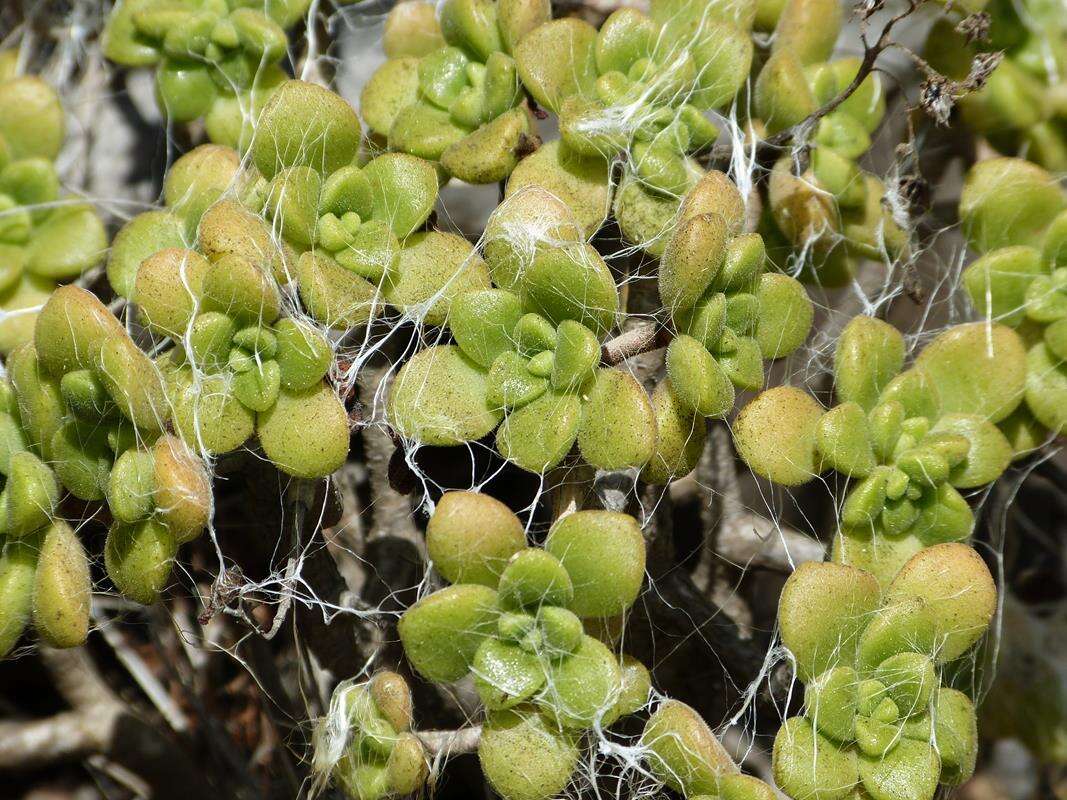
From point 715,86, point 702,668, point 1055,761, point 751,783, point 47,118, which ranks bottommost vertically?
point 1055,761

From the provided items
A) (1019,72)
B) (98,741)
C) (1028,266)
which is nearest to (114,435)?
(98,741)

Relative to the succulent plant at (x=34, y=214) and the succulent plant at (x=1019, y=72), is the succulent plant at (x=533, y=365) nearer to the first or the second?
the succulent plant at (x=34, y=214)

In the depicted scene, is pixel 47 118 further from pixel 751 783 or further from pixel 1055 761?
pixel 1055 761

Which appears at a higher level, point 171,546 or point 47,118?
point 47,118

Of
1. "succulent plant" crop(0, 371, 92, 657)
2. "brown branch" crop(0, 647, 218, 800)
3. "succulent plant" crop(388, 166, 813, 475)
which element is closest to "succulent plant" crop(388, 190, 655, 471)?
"succulent plant" crop(388, 166, 813, 475)

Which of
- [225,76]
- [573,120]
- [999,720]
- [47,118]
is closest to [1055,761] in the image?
[999,720]

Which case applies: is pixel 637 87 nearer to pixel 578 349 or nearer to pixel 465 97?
pixel 465 97

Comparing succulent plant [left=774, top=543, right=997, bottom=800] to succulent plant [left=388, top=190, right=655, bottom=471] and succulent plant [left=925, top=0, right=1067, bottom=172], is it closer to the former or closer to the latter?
succulent plant [left=388, top=190, right=655, bottom=471]
